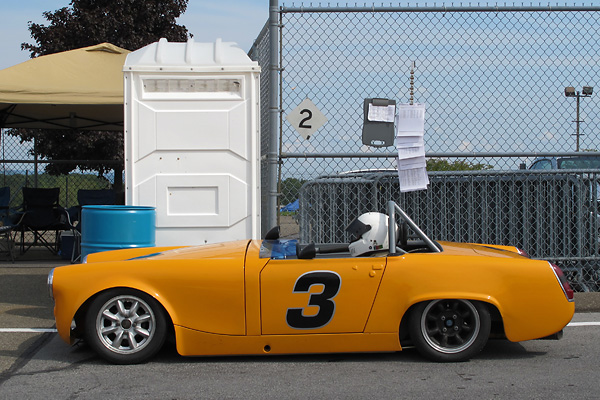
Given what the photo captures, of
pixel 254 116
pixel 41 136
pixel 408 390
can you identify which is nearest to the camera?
pixel 408 390

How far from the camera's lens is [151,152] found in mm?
6562

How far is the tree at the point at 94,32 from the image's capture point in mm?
18641

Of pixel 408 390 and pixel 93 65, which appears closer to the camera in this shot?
pixel 408 390

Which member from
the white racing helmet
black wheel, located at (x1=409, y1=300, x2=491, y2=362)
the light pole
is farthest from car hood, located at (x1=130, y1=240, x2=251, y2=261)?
the light pole

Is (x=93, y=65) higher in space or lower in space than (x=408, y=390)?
higher

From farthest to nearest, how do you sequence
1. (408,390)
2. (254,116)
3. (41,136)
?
(41,136), (254,116), (408,390)

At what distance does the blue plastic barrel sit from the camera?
6008mm

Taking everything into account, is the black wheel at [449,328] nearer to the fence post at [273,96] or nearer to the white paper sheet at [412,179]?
the white paper sheet at [412,179]

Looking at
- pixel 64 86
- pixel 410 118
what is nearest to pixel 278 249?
pixel 410 118

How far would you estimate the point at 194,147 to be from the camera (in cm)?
656

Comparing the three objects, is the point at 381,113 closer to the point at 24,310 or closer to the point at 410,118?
the point at 410,118

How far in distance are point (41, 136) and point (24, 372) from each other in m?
14.3

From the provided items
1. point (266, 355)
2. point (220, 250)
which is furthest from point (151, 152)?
point (266, 355)

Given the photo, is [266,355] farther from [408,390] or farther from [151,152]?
[151,152]
